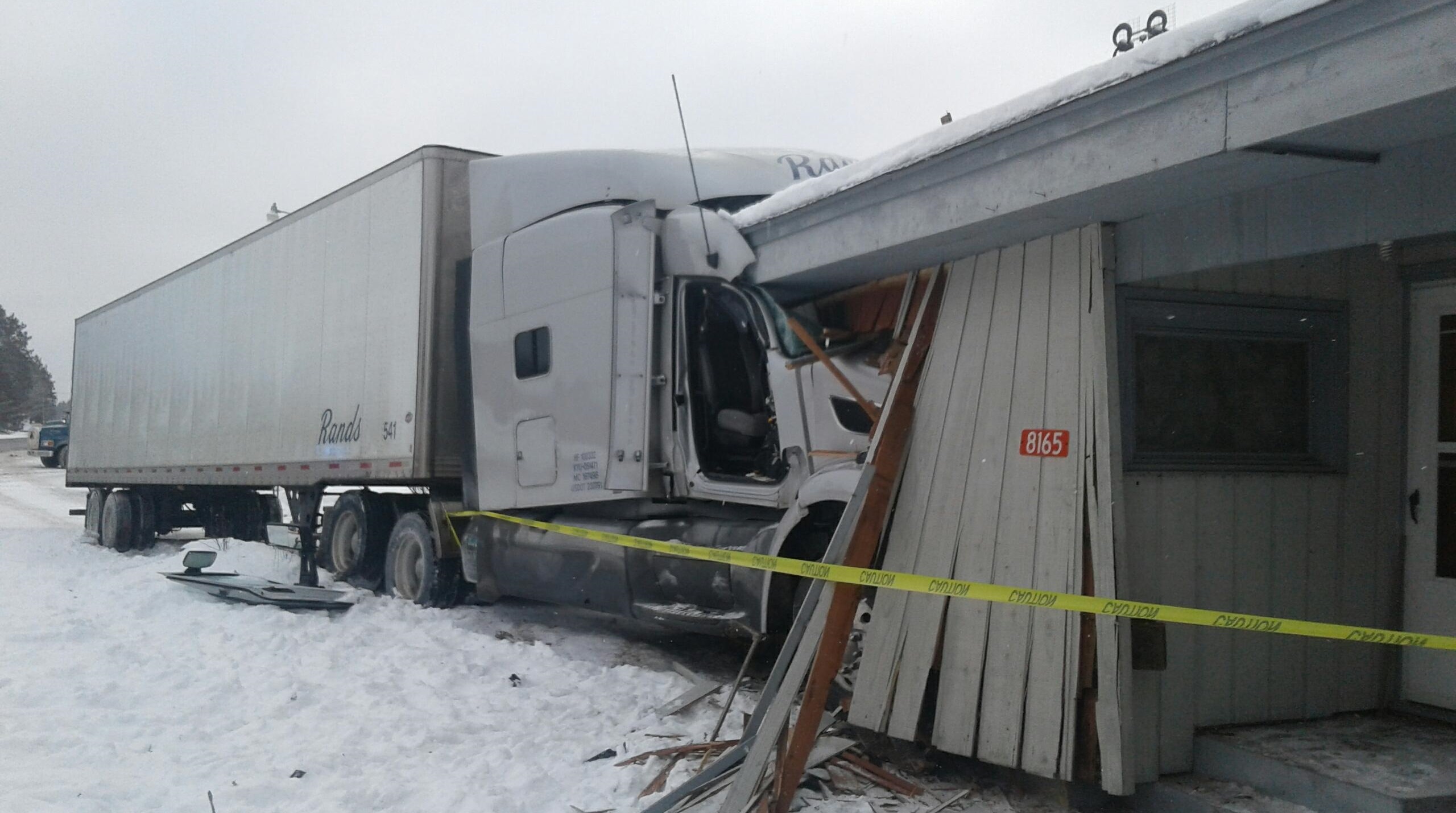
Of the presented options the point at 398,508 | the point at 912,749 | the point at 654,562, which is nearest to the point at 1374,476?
the point at 912,749

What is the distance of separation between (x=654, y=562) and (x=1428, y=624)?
14.5ft

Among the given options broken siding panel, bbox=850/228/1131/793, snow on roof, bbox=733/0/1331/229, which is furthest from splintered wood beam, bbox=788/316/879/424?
snow on roof, bbox=733/0/1331/229

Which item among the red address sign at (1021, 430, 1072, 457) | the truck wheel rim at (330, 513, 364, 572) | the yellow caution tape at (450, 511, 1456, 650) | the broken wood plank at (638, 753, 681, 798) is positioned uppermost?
the red address sign at (1021, 430, 1072, 457)

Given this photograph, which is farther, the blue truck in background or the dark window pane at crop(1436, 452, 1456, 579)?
the blue truck in background

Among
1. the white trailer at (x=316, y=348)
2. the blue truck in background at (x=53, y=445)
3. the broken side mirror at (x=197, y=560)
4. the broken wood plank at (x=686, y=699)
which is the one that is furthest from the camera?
the blue truck in background at (x=53, y=445)

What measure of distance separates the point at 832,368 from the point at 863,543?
132 centimetres

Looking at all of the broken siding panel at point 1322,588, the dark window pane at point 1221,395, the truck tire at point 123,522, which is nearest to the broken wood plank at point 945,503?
the dark window pane at point 1221,395

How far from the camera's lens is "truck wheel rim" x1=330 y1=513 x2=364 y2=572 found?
1162 cm

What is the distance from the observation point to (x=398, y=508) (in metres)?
11.3

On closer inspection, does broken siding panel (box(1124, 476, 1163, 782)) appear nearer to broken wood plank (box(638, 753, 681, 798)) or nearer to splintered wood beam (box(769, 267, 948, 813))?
splintered wood beam (box(769, 267, 948, 813))

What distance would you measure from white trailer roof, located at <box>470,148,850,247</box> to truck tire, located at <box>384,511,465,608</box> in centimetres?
284

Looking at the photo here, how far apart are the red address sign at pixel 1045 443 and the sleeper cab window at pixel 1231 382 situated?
274 mm

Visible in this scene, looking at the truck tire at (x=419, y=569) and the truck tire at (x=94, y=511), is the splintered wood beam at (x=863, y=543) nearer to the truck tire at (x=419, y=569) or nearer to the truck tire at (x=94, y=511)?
the truck tire at (x=419, y=569)

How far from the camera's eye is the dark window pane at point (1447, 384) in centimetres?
536
